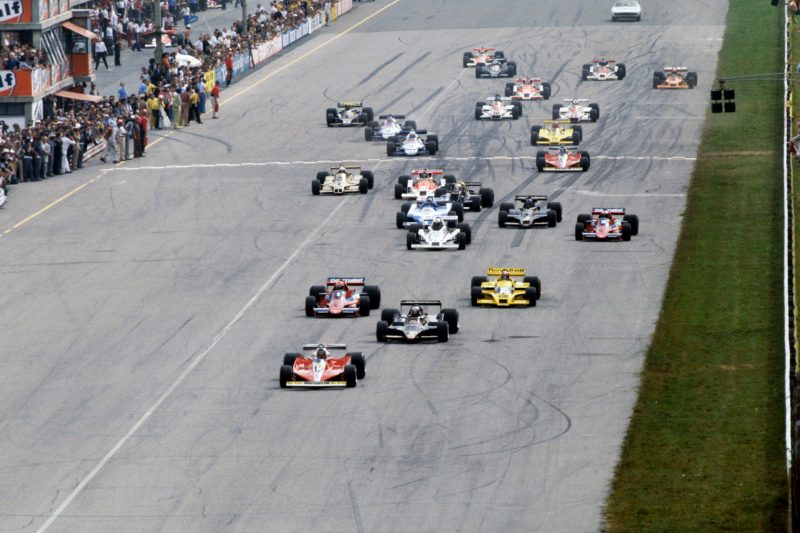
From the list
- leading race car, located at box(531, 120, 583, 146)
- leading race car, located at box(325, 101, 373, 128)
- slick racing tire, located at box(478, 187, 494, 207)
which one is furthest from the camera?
leading race car, located at box(325, 101, 373, 128)

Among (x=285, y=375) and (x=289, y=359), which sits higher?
(x=289, y=359)

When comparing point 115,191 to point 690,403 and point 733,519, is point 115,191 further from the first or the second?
point 733,519

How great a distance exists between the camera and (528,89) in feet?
257

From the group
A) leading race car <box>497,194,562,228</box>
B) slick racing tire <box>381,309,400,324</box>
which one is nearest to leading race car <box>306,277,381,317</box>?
slick racing tire <box>381,309,400,324</box>

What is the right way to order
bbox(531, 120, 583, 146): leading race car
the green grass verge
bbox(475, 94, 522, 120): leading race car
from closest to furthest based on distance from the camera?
the green grass verge → bbox(531, 120, 583, 146): leading race car → bbox(475, 94, 522, 120): leading race car

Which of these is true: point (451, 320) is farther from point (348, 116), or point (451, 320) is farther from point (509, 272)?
point (348, 116)

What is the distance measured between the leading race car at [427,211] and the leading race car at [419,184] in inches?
114

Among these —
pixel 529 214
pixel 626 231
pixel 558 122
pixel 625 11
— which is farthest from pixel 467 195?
pixel 625 11

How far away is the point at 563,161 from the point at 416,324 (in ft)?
76.4

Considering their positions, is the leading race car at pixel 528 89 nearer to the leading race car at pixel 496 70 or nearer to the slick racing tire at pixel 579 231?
the leading race car at pixel 496 70

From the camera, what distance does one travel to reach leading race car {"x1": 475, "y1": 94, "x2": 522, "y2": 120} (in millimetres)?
74000

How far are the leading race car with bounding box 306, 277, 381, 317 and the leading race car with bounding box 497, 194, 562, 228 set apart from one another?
400 inches

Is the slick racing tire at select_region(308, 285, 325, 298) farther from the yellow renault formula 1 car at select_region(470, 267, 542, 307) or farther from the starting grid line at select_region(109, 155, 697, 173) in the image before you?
the starting grid line at select_region(109, 155, 697, 173)

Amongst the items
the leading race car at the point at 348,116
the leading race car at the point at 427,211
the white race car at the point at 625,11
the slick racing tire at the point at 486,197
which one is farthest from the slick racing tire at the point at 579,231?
the white race car at the point at 625,11
